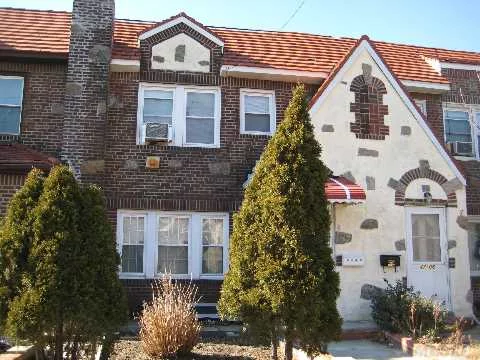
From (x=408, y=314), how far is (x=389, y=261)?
186 centimetres

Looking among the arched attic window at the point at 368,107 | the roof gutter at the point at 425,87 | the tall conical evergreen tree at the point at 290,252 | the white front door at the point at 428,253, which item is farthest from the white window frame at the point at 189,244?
the roof gutter at the point at 425,87

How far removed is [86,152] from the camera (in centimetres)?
1191

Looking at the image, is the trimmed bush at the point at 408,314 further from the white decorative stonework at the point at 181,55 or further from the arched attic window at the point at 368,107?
the white decorative stonework at the point at 181,55

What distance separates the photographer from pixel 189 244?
1234cm

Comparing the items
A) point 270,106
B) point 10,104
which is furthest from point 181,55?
point 10,104

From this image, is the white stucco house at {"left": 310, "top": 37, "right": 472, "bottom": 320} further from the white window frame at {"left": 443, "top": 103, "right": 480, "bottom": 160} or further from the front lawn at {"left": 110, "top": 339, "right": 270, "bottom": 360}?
the front lawn at {"left": 110, "top": 339, "right": 270, "bottom": 360}

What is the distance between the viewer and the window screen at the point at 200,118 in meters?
12.8

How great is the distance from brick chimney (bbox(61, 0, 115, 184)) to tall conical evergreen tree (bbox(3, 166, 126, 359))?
557cm

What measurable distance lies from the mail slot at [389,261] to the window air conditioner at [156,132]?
17.7 ft

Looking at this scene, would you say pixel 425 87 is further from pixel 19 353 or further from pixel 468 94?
pixel 19 353

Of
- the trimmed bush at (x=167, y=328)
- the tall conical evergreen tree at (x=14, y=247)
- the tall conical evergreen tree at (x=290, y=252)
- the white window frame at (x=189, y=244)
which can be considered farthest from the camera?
the white window frame at (x=189, y=244)

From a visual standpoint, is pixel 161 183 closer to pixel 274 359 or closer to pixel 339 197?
pixel 339 197

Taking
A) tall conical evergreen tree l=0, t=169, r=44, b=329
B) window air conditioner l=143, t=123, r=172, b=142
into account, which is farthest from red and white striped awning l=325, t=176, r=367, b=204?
tall conical evergreen tree l=0, t=169, r=44, b=329

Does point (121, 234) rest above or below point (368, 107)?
below
